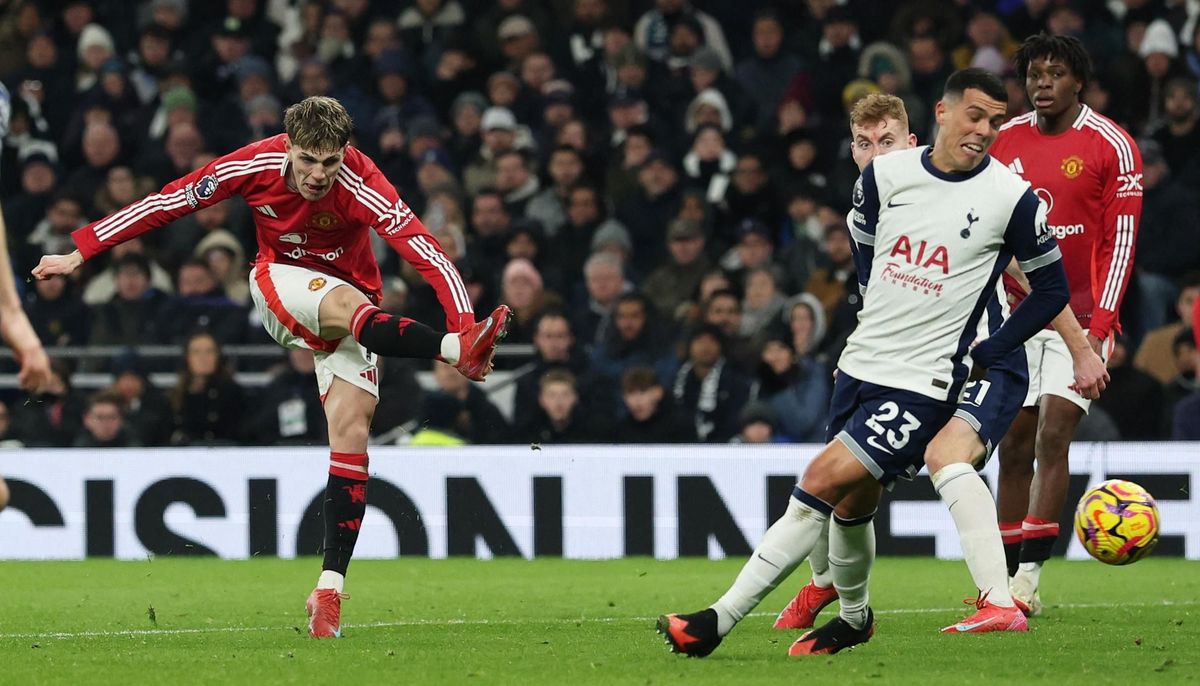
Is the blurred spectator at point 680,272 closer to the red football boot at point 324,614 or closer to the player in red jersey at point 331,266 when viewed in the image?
the player in red jersey at point 331,266

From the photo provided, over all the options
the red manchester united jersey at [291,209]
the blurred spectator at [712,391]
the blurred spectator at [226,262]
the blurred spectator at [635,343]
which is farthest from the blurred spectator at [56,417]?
the red manchester united jersey at [291,209]

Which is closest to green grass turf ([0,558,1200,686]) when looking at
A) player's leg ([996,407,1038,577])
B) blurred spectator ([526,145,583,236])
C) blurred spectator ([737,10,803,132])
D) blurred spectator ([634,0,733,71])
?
player's leg ([996,407,1038,577])

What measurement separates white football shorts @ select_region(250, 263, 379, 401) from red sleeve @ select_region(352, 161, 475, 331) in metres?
0.35

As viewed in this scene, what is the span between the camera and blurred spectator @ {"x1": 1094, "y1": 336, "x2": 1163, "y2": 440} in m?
12.7

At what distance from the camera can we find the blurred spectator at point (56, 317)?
1549cm

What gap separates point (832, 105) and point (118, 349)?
21.1ft

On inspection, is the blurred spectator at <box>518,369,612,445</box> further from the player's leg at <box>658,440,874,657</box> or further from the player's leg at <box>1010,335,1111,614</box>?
the player's leg at <box>658,440,874,657</box>

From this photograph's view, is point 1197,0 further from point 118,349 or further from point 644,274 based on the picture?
point 118,349

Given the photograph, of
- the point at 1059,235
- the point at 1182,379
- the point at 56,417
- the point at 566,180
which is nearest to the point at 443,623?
the point at 1059,235

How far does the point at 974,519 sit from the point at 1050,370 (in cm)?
148

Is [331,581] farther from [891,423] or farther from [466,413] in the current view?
[466,413]

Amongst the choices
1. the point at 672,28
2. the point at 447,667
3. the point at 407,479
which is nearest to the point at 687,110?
the point at 672,28

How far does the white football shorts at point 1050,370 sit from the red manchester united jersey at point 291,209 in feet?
8.34

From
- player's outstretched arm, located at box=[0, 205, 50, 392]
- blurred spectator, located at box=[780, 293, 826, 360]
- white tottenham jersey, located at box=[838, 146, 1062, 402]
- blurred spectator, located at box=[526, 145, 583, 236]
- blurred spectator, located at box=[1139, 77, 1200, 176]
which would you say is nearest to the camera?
player's outstretched arm, located at box=[0, 205, 50, 392]
